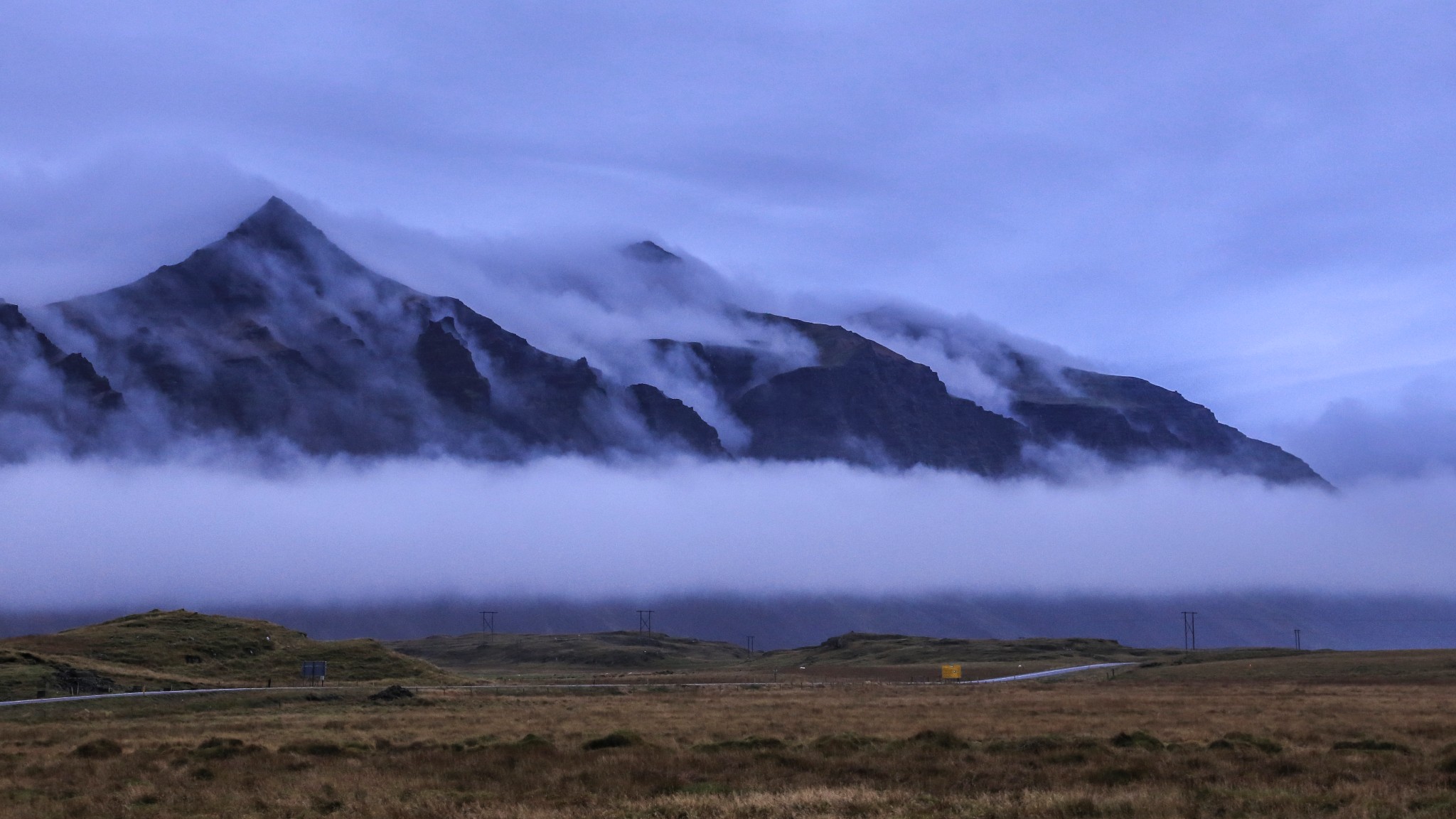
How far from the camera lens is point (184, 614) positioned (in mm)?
119312

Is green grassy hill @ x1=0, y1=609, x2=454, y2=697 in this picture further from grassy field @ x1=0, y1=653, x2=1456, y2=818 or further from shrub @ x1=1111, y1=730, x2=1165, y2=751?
shrub @ x1=1111, y1=730, x2=1165, y2=751

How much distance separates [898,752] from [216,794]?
1847cm

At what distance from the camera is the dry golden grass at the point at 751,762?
2553cm

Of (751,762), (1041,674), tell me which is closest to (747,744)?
(751,762)

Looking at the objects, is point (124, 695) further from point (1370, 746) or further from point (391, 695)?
point (1370, 746)

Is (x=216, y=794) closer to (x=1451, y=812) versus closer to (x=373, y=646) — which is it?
(x=1451, y=812)

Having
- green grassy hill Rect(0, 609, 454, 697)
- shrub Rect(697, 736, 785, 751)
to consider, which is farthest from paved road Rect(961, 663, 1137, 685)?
shrub Rect(697, 736, 785, 751)

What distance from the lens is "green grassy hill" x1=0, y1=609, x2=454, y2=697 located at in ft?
271

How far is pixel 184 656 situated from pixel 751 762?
274 ft

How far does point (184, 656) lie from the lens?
102 meters

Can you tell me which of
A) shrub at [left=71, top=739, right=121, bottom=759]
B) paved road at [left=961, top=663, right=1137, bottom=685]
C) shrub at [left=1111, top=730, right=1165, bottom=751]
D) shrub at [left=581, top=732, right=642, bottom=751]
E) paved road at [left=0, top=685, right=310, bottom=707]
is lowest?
paved road at [left=961, top=663, right=1137, bottom=685]

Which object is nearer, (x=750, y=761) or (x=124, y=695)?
(x=750, y=761)

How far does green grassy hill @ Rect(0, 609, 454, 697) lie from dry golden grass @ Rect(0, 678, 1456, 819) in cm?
2349

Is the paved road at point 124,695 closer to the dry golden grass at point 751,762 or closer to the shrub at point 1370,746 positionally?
the dry golden grass at point 751,762
